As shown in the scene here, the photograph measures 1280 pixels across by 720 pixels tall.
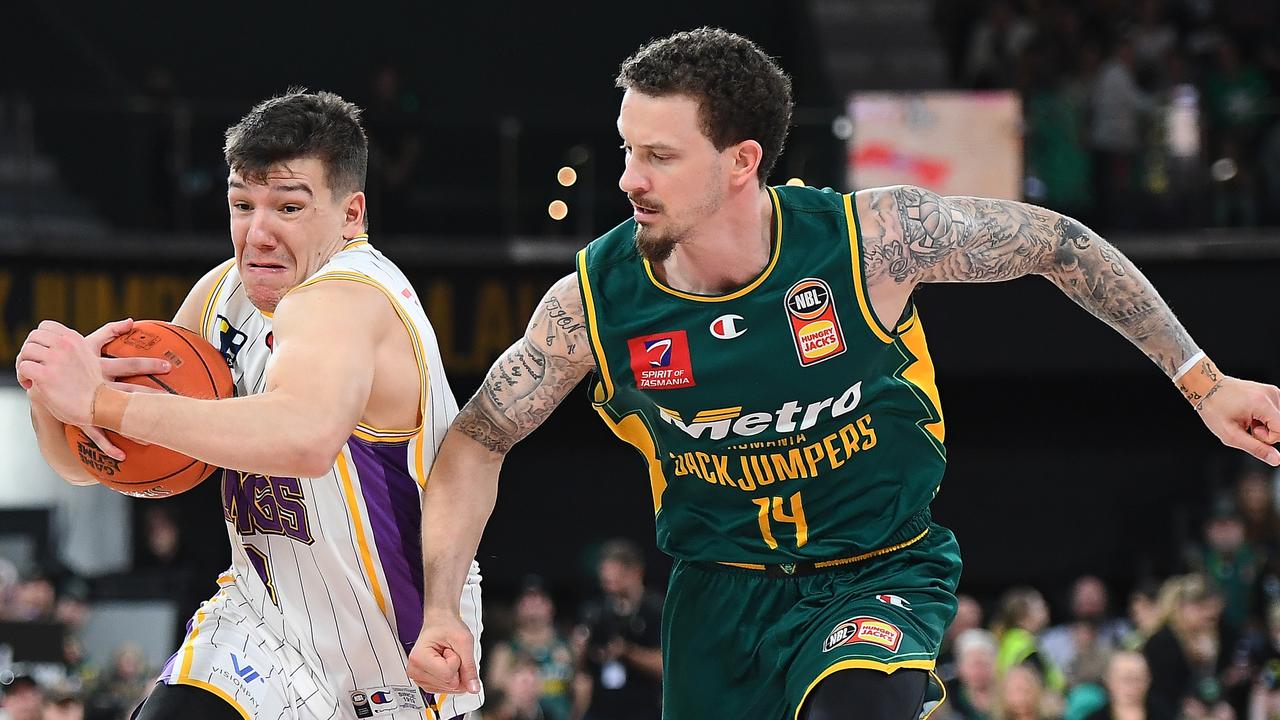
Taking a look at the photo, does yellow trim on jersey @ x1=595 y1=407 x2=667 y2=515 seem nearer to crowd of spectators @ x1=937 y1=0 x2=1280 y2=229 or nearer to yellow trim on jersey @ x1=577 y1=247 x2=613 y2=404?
yellow trim on jersey @ x1=577 y1=247 x2=613 y2=404

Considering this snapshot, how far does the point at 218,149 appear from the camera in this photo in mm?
12625

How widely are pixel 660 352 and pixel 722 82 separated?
70cm

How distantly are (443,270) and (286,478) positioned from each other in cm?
1077

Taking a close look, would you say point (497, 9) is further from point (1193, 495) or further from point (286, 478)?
point (286, 478)

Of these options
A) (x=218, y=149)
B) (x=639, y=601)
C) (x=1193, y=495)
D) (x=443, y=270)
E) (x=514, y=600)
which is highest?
(x=218, y=149)

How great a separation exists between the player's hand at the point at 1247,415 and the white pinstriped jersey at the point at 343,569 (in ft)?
6.65

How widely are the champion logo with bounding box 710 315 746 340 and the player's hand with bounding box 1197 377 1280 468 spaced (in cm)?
122

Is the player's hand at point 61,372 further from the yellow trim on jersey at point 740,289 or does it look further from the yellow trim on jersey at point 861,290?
the yellow trim on jersey at point 861,290

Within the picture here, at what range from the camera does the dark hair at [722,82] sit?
4074 millimetres

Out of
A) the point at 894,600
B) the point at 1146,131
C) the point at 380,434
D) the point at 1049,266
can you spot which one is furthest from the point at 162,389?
the point at 1146,131

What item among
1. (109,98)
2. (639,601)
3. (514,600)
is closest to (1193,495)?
(514,600)

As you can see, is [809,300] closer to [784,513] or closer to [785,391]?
[785,391]

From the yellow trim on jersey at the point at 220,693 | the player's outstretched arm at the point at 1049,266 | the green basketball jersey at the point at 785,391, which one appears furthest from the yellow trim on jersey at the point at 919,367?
the yellow trim on jersey at the point at 220,693

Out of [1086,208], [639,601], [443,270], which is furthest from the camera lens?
[443,270]
